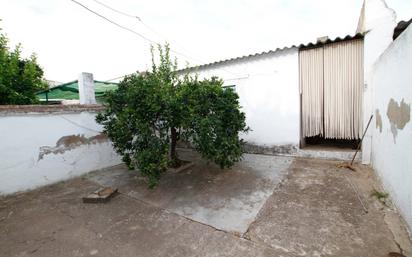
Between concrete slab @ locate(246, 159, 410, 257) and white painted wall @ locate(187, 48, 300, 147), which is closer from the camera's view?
concrete slab @ locate(246, 159, 410, 257)

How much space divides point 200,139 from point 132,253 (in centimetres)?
224

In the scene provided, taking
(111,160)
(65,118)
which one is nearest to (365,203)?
(111,160)

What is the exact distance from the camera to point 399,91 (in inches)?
117

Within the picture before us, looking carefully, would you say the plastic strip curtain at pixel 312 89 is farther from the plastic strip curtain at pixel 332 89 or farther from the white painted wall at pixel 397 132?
the white painted wall at pixel 397 132

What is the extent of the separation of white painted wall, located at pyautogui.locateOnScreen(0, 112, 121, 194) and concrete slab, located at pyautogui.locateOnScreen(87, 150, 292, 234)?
26.2 inches

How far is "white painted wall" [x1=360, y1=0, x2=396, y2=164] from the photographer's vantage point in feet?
15.1

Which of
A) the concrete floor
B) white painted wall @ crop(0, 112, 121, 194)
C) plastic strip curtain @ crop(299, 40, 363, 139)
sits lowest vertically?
the concrete floor

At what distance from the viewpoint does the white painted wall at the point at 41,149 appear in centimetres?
425

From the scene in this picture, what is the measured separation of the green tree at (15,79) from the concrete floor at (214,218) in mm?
2755

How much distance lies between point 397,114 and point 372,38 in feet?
9.59

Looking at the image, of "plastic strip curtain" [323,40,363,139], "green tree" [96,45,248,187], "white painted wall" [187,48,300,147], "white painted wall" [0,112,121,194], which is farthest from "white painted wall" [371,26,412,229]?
"white painted wall" [0,112,121,194]

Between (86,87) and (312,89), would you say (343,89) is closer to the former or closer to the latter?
(312,89)

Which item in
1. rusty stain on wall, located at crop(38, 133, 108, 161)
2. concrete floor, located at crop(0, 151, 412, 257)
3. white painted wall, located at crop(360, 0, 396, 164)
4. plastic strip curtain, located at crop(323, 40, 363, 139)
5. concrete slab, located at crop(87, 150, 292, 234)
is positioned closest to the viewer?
concrete floor, located at crop(0, 151, 412, 257)

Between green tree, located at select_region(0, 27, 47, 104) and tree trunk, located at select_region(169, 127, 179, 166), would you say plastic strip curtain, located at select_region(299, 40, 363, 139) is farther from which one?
→ green tree, located at select_region(0, 27, 47, 104)
